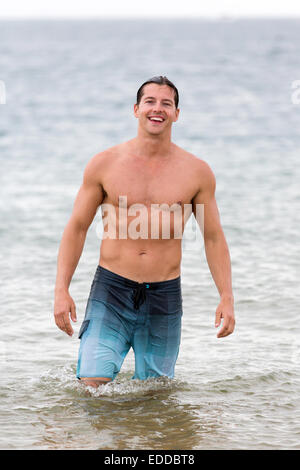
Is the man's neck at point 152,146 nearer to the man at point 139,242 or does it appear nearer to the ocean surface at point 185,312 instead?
the man at point 139,242

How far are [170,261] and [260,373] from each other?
1.61 metres

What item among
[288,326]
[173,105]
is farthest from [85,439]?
[288,326]

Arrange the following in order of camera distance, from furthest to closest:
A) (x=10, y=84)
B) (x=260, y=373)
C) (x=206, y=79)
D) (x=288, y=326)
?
(x=206, y=79), (x=10, y=84), (x=288, y=326), (x=260, y=373)

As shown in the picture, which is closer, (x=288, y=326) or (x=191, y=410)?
(x=191, y=410)

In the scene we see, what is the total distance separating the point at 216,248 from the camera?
5.82 metres

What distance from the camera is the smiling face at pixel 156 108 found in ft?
18.2

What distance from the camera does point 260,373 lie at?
22.7ft

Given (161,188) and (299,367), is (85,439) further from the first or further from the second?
(299,367)

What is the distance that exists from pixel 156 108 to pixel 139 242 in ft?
2.82

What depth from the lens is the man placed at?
5.59 metres

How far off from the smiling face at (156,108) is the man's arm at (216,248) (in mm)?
366

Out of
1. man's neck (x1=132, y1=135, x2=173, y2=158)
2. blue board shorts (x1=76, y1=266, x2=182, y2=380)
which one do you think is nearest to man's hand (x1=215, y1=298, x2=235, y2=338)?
blue board shorts (x1=76, y1=266, x2=182, y2=380)

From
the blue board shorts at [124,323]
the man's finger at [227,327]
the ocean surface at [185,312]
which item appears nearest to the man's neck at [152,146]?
the blue board shorts at [124,323]

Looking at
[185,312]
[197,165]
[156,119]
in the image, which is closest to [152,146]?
[156,119]
